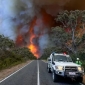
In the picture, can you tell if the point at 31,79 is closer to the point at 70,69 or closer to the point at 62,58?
the point at 62,58

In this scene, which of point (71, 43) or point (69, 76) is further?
point (71, 43)

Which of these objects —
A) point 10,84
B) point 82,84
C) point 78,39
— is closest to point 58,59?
point 82,84

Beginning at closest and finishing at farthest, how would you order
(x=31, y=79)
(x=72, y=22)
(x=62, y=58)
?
(x=31, y=79), (x=62, y=58), (x=72, y=22)

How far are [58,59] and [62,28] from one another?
130 feet

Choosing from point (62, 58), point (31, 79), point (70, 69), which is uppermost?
point (62, 58)

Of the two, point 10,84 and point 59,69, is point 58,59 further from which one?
point 10,84

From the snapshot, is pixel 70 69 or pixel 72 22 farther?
pixel 72 22

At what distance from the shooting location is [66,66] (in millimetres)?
14273

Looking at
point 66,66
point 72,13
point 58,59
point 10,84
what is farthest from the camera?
point 72,13

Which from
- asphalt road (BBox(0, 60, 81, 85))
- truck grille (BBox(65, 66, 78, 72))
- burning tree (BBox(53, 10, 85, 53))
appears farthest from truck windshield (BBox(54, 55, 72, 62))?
burning tree (BBox(53, 10, 85, 53))

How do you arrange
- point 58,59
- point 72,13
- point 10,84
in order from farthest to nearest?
point 72,13 < point 58,59 < point 10,84

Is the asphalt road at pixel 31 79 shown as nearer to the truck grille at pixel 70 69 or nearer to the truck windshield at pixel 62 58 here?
the truck grille at pixel 70 69

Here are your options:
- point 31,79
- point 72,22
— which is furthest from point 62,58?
point 72,22

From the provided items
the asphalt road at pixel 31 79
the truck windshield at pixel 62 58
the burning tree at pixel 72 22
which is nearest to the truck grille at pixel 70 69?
the asphalt road at pixel 31 79
